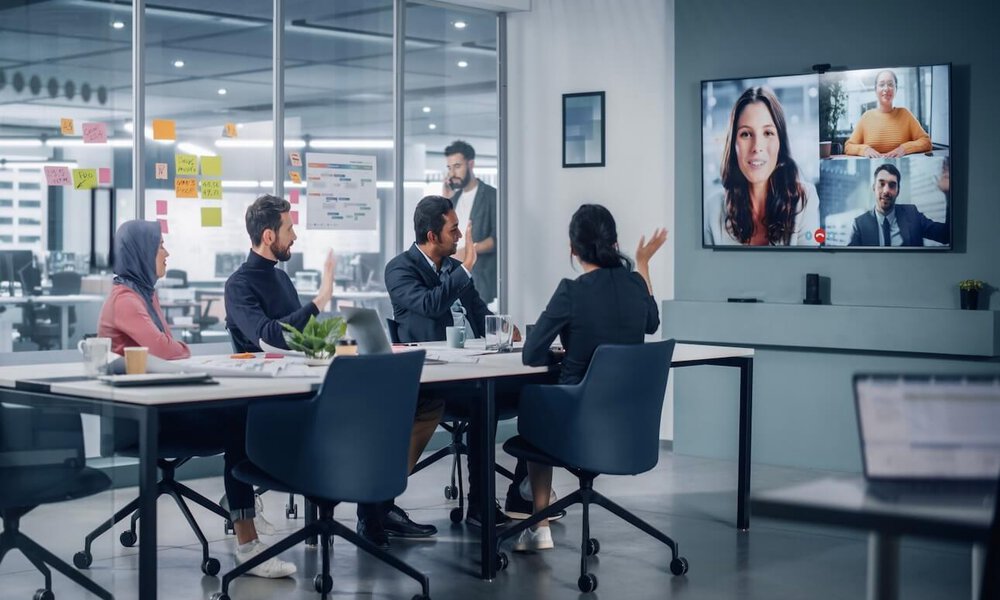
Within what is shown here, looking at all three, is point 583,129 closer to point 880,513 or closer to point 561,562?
point 561,562

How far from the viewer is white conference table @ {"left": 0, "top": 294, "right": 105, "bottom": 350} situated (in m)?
4.44

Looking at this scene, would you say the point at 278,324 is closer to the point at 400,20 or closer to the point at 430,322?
the point at 430,322

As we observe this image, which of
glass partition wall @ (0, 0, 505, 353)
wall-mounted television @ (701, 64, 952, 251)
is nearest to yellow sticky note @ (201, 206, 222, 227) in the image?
glass partition wall @ (0, 0, 505, 353)

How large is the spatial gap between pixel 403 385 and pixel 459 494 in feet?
6.45

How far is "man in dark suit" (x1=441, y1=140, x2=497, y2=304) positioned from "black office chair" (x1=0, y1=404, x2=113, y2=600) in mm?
4086

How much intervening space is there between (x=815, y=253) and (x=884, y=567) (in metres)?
4.60

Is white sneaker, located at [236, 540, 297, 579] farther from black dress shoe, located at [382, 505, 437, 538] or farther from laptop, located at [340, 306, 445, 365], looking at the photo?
laptop, located at [340, 306, 445, 365]

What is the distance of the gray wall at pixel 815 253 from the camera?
5785 mm

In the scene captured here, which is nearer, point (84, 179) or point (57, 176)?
point (57, 176)

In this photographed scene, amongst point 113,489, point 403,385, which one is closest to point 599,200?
point 403,385

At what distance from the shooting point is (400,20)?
22.9 feet

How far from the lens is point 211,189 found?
237 inches

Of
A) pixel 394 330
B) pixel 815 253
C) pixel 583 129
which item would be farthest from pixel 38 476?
pixel 583 129

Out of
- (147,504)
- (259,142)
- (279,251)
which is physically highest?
(259,142)
